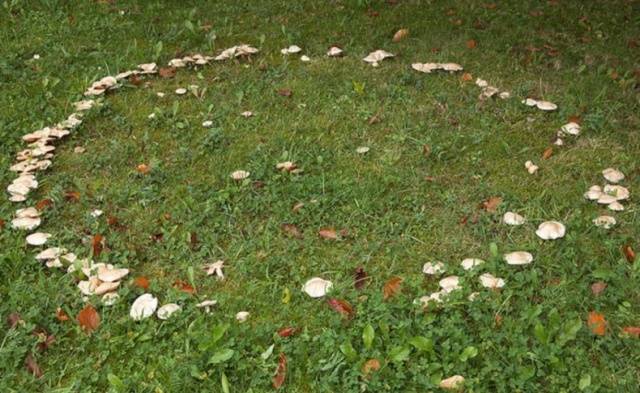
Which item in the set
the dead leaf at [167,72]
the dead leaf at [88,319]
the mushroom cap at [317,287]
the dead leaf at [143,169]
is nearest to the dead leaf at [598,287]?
the mushroom cap at [317,287]

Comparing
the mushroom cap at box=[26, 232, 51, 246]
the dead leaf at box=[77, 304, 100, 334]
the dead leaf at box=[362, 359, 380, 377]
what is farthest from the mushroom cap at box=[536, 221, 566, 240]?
the mushroom cap at box=[26, 232, 51, 246]

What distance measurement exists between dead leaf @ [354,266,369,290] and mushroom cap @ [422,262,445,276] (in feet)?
1.16

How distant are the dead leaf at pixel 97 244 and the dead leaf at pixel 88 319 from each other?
0.61 meters

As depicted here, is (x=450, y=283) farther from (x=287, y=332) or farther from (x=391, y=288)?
(x=287, y=332)

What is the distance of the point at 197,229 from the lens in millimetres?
4438

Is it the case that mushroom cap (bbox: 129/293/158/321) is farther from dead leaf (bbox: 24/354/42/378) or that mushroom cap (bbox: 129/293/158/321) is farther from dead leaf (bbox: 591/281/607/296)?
dead leaf (bbox: 591/281/607/296)

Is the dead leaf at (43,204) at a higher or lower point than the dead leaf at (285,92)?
higher

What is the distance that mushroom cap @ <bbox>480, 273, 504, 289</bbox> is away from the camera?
380 centimetres

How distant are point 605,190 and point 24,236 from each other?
3.85 metres

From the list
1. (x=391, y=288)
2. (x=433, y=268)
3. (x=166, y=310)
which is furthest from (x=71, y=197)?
(x=433, y=268)

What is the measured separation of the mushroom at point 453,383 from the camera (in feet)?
10.6

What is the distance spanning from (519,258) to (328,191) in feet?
4.74

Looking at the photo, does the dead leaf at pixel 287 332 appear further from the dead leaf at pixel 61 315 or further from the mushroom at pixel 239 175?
the mushroom at pixel 239 175

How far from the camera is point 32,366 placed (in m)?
3.46
